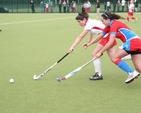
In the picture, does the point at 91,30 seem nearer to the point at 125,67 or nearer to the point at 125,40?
the point at 125,40

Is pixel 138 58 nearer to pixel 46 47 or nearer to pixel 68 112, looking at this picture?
pixel 68 112

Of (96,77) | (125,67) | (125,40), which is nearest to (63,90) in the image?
(96,77)

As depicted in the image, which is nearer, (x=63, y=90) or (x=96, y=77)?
(x=63, y=90)

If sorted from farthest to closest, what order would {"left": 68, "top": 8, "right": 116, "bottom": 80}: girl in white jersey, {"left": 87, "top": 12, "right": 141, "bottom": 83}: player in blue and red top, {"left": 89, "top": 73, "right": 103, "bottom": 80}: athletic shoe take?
1. {"left": 89, "top": 73, "right": 103, "bottom": 80}: athletic shoe
2. {"left": 68, "top": 8, "right": 116, "bottom": 80}: girl in white jersey
3. {"left": 87, "top": 12, "right": 141, "bottom": 83}: player in blue and red top

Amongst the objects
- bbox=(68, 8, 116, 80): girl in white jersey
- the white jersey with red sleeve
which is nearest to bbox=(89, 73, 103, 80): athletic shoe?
bbox=(68, 8, 116, 80): girl in white jersey

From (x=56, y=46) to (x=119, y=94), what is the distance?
6.27 meters

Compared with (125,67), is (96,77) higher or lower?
lower

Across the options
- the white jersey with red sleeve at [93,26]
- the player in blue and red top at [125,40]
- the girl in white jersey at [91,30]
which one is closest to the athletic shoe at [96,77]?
the girl in white jersey at [91,30]

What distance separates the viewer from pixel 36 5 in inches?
1807

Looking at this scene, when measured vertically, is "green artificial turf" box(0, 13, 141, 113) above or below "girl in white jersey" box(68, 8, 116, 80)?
below

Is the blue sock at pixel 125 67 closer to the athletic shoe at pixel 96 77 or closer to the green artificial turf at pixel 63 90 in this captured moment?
the green artificial turf at pixel 63 90

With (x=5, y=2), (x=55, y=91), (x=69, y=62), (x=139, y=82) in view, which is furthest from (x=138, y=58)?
(x=5, y=2)

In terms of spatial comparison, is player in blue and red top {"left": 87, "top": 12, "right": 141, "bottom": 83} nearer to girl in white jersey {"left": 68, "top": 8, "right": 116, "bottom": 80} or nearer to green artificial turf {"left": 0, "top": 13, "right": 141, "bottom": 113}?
green artificial turf {"left": 0, "top": 13, "right": 141, "bottom": 113}

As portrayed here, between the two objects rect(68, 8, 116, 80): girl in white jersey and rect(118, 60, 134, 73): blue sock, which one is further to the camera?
rect(68, 8, 116, 80): girl in white jersey
